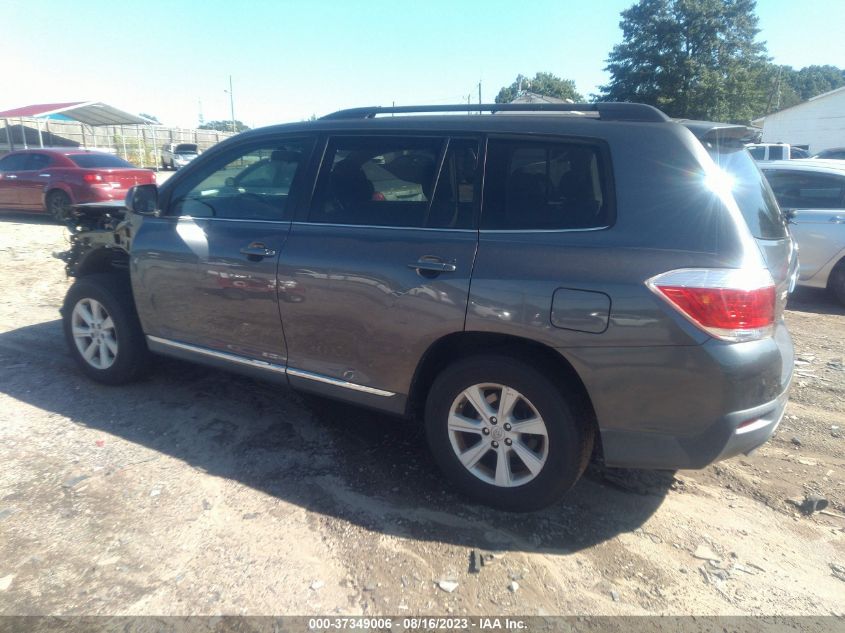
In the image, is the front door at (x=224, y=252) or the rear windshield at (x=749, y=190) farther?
the front door at (x=224, y=252)

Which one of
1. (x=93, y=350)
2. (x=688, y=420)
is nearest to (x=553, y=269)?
(x=688, y=420)

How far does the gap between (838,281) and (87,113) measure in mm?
31464

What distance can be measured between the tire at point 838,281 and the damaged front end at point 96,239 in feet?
24.2

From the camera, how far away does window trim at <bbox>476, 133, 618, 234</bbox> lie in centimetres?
267

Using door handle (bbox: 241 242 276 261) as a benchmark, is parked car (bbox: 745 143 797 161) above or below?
above

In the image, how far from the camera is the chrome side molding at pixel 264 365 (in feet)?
10.8

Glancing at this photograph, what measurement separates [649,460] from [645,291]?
2.51 ft

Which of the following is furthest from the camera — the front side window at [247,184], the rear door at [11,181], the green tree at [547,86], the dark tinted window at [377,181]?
the green tree at [547,86]

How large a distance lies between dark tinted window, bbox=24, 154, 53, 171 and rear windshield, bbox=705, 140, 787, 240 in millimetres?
13508

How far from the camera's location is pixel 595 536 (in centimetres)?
289

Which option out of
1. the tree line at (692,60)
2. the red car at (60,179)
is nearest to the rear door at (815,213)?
the red car at (60,179)

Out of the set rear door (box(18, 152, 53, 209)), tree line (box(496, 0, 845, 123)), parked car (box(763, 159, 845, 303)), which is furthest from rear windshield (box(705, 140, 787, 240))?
tree line (box(496, 0, 845, 123))

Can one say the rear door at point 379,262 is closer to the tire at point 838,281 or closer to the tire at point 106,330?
the tire at point 106,330

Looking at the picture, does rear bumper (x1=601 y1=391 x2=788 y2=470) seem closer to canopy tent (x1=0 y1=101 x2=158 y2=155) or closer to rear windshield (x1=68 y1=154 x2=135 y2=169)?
rear windshield (x1=68 y1=154 x2=135 y2=169)
